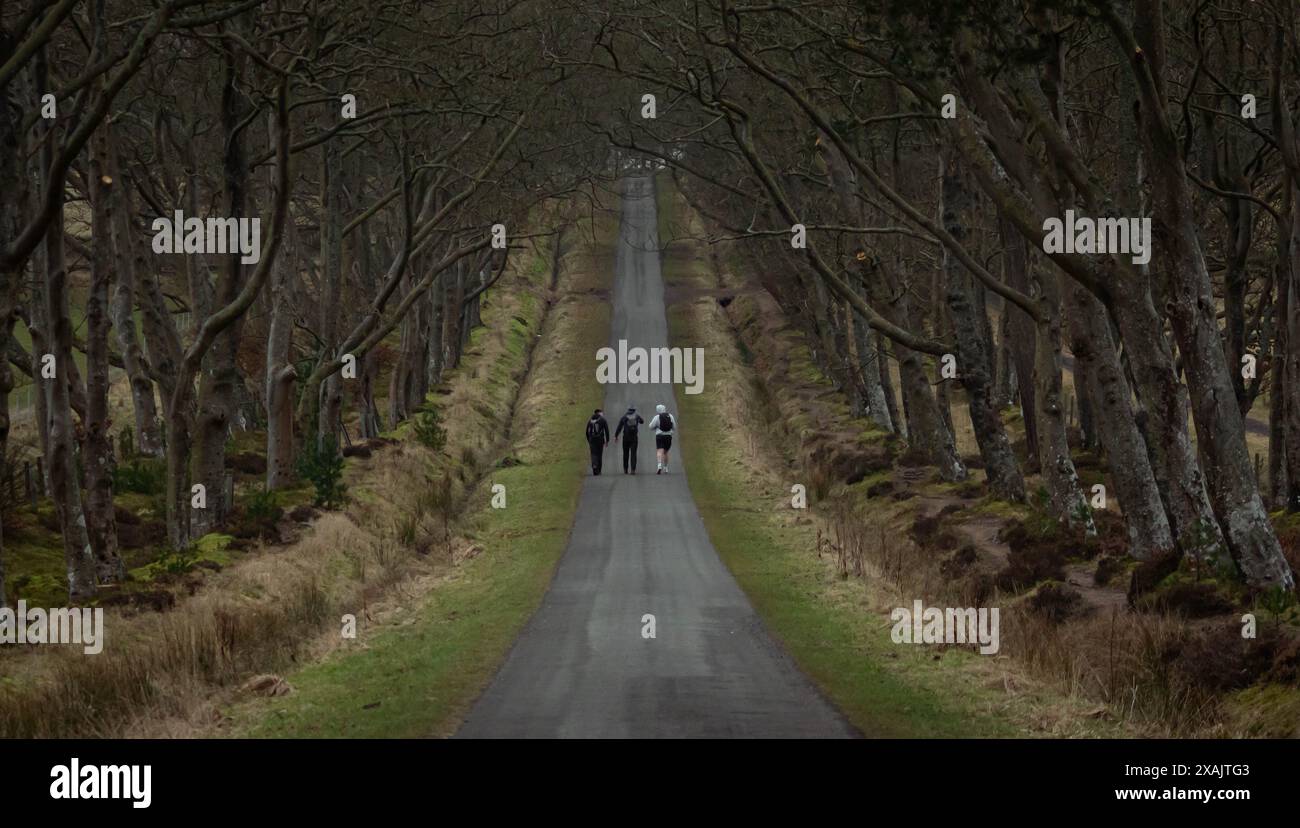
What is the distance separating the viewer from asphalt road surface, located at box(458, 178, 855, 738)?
41.9 feet

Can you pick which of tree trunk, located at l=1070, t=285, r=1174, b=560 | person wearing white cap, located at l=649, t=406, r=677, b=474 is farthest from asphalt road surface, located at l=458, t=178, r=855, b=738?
person wearing white cap, located at l=649, t=406, r=677, b=474

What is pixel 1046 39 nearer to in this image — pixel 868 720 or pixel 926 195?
pixel 868 720

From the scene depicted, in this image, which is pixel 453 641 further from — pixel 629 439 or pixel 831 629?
pixel 629 439

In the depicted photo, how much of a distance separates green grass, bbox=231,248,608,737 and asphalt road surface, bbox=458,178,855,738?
0.36 metres

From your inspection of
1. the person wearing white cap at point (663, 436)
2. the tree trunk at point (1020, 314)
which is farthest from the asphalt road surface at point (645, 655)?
the tree trunk at point (1020, 314)

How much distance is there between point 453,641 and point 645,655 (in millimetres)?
2659

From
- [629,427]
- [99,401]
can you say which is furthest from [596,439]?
[99,401]

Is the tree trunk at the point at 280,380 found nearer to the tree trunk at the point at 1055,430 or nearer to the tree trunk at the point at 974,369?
the tree trunk at the point at 974,369

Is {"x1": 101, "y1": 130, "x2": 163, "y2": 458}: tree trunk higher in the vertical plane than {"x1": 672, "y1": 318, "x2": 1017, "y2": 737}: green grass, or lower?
higher

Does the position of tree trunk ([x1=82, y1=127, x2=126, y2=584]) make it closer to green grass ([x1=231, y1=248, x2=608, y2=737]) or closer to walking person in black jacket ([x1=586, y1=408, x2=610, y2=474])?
green grass ([x1=231, y1=248, x2=608, y2=737])

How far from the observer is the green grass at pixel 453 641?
1327 cm

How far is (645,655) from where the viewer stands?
665 inches

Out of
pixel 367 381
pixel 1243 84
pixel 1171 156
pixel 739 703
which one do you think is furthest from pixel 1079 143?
pixel 367 381

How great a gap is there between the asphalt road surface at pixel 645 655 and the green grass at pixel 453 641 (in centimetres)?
36
